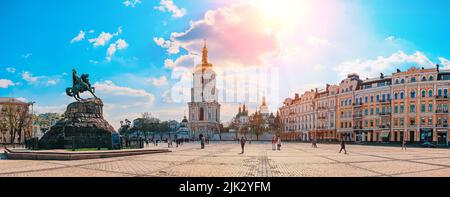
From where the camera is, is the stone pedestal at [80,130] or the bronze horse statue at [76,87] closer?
the stone pedestal at [80,130]

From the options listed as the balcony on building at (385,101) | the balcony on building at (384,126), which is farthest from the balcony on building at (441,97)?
the balcony on building at (384,126)

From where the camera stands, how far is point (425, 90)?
213 feet

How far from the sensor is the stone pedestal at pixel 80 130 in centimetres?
3058

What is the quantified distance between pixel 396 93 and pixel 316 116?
24.7 metres

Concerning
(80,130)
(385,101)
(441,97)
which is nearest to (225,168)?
(80,130)

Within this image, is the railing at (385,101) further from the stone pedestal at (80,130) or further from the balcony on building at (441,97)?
the stone pedestal at (80,130)

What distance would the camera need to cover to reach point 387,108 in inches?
2798

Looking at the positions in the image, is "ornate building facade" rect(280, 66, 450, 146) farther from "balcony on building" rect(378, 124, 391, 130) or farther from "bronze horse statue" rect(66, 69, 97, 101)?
"bronze horse statue" rect(66, 69, 97, 101)

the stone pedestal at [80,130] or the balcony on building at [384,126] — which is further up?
the stone pedestal at [80,130]

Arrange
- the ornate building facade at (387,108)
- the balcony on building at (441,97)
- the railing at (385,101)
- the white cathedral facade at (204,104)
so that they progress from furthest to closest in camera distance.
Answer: the white cathedral facade at (204,104)
the railing at (385,101)
the ornate building facade at (387,108)
the balcony on building at (441,97)

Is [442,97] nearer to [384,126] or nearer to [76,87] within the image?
[384,126]

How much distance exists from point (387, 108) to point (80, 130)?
59820 mm

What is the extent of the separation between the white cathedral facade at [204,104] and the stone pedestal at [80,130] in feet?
315
